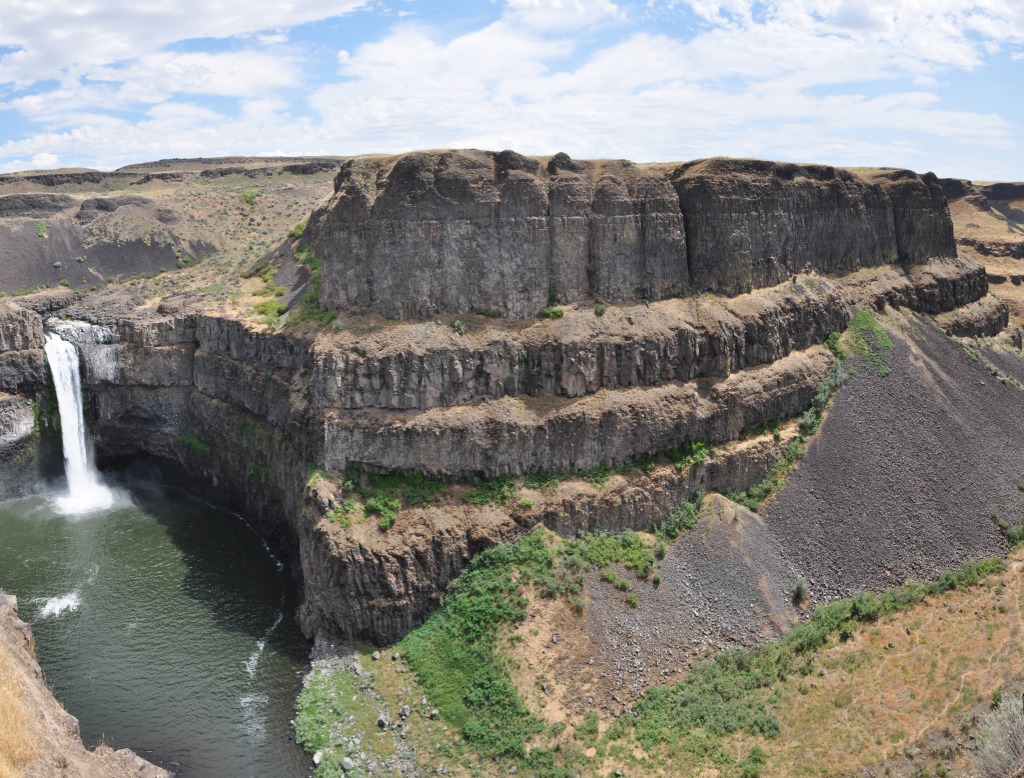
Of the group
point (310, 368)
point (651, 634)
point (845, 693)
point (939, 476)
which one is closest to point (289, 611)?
point (310, 368)

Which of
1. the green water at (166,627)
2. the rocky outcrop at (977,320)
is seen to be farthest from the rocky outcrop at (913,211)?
the green water at (166,627)

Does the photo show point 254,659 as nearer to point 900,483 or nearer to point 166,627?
point 166,627

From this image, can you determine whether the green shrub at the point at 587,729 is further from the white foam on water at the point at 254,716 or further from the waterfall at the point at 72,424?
the waterfall at the point at 72,424

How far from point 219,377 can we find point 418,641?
24611 mm

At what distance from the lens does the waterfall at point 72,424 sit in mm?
51281

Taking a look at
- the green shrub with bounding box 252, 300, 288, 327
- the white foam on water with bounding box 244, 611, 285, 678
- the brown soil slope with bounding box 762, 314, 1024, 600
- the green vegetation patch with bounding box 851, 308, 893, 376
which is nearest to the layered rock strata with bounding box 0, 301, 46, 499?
the green shrub with bounding box 252, 300, 288, 327

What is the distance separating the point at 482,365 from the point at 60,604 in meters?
24.0

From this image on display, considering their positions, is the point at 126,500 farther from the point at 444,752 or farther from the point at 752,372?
the point at 752,372

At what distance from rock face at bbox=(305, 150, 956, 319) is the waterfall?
72.3 feet

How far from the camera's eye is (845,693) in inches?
1156

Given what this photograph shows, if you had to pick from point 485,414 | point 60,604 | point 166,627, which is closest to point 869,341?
point 485,414

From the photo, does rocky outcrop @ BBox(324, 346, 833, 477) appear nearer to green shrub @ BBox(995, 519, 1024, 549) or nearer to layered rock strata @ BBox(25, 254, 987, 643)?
layered rock strata @ BBox(25, 254, 987, 643)

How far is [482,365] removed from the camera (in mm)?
38469

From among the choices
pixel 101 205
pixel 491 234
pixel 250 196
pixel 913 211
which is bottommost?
pixel 491 234
